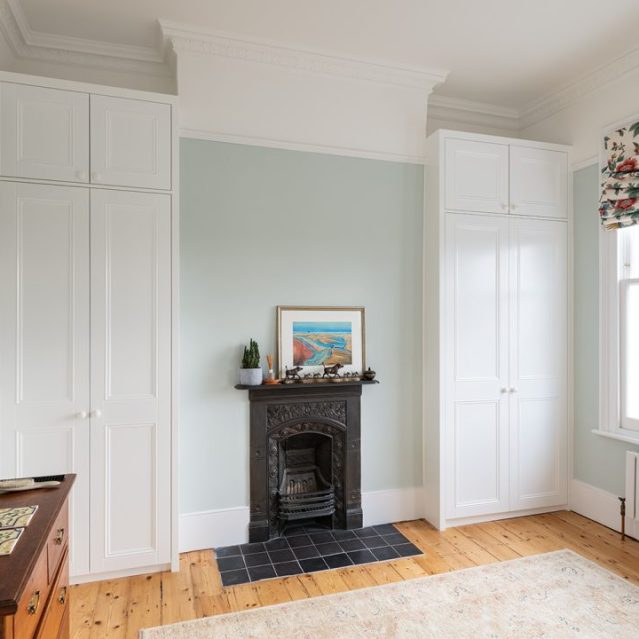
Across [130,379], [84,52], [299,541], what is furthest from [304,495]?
[84,52]

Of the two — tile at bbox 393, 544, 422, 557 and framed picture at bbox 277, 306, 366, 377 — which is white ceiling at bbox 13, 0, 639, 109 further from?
tile at bbox 393, 544, 422, 557

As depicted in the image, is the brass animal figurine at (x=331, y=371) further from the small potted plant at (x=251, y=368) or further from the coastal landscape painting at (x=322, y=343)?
the small potted plant at (x=251, y=368)

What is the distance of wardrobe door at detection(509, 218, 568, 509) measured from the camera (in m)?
3.46

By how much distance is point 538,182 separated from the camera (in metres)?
3.51

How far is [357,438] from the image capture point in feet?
10.8

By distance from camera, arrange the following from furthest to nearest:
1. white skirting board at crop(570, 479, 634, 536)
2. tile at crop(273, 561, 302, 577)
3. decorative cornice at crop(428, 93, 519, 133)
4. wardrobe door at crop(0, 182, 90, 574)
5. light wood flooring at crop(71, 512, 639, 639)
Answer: decorative cornice at crop(428, 93, 519, 133) < white skirting board at crop(570, 479, 634, 536) < tile at crop(273, 561, 302, 577) < wardrobe door at crop(0, 182, 90, 574) < light wood flooring at crop(71, 512, 639, 639)

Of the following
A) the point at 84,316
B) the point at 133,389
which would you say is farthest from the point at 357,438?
the point at 84,316

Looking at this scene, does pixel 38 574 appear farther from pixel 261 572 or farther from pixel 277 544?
pixel 277 544

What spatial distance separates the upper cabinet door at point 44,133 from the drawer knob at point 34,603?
1968mm

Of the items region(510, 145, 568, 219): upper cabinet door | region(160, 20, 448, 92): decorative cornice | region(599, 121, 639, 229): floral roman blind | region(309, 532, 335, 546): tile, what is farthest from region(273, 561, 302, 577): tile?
region(160, 20, 448, 92): decorative cornice

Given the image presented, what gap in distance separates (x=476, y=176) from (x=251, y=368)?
195cm

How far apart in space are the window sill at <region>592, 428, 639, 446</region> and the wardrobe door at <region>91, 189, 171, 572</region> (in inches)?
108

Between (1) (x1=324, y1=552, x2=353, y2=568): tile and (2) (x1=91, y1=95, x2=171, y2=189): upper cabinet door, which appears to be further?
(1) (x1=324, y1=552, x2=353, y2=568): tile

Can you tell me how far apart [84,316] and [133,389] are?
45 centimetres
